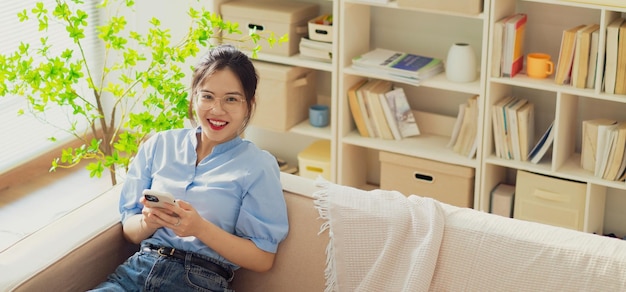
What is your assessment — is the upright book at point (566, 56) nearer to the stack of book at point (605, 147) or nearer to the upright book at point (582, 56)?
the upright book at point (582, 56)

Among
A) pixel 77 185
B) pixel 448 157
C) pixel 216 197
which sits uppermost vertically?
pixel 216 197

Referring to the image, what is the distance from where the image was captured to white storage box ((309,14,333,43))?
3.82 meters

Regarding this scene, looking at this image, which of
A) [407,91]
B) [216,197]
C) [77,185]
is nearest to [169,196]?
[216,197]

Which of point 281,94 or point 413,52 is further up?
point 413,52

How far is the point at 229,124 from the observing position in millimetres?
2428

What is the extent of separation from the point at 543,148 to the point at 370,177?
3.01 feet

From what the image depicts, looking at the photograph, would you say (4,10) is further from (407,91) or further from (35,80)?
(407,91)

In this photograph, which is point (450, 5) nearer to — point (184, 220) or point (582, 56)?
point (582, 56)

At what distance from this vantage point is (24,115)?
14.0 feet

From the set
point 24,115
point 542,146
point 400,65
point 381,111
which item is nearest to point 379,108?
point 381,111

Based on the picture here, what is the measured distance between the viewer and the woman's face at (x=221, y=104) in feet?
7.91

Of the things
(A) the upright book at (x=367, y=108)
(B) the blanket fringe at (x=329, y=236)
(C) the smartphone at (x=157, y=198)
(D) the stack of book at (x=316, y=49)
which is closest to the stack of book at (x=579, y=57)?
(A) the upright book at (x=367, y=108)

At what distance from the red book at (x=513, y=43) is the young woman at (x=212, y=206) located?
130cm

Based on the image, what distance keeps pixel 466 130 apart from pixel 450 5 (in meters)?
0.53
